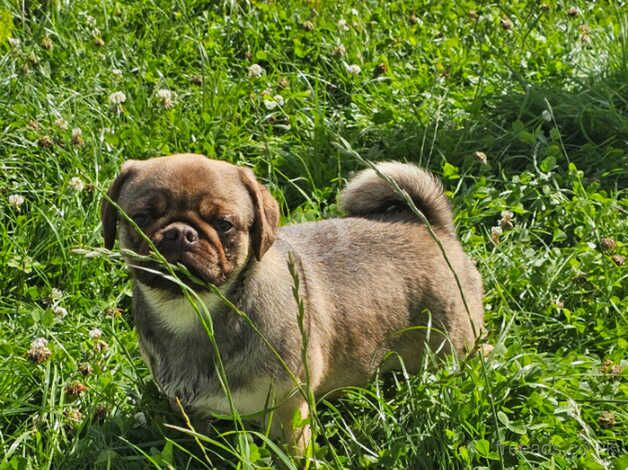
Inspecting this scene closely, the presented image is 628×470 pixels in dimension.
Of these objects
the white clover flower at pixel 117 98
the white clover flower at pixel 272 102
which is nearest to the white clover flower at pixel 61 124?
the white clover flower at pixel 117 98

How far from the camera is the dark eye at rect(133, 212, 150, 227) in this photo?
353cm

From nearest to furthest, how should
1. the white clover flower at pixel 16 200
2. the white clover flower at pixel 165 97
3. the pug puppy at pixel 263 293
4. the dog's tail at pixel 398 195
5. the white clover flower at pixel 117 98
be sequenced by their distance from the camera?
the pug puppy at pixel 263 293
the dog's tail at pixel 398 195
the white clover flower at pixel 16 200
the white clover flower at pixel 117 98
the white clover flower at pixel 165 97

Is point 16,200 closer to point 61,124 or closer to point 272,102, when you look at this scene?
point 61,124

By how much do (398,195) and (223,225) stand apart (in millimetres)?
1183

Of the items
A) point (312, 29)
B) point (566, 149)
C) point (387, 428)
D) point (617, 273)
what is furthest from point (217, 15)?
point (387, 428)

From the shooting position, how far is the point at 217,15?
651 cm

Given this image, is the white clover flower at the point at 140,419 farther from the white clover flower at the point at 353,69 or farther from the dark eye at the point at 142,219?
the white clover flower at the point at 353,69

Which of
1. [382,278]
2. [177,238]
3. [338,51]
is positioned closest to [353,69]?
[338,51]

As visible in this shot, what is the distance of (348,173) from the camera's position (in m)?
5.54

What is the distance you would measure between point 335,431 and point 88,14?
3.46 m

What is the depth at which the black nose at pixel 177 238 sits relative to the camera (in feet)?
11.0

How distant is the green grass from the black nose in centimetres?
67

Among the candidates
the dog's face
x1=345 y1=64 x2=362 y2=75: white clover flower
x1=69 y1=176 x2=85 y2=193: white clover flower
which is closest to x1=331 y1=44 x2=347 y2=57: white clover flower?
x1=345 y1=64 x2=362 y2=75: white clover flower

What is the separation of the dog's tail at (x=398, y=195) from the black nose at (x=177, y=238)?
1316 millimetres
